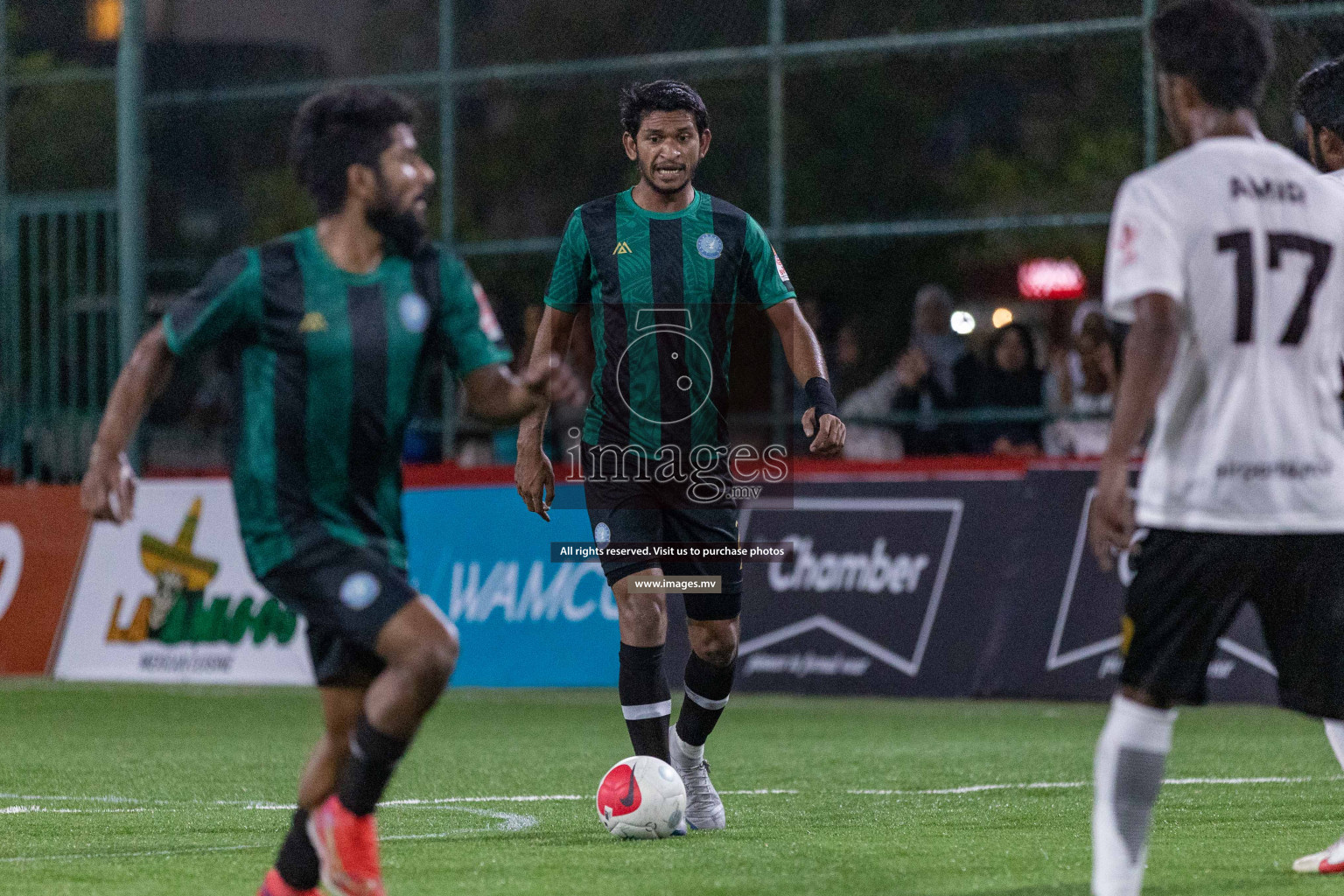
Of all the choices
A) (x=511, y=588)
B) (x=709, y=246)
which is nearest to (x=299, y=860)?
(x=709, y=246)

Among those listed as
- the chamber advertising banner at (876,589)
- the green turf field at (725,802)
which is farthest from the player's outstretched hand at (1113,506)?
the chamber advertising banner at (876,589)

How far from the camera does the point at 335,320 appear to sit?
4770mm

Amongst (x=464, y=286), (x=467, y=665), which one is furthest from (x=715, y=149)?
(x=464, y=286)

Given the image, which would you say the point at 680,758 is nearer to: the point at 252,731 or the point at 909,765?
the point at 909,765

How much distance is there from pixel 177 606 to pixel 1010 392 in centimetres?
539

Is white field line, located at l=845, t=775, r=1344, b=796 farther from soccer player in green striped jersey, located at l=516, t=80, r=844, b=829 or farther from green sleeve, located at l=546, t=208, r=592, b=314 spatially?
green sleeve, located at l=546, t=208, r=592, b=314

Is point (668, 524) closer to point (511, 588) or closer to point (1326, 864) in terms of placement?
point (1326, 864)

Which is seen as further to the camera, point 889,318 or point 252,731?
point 889,318

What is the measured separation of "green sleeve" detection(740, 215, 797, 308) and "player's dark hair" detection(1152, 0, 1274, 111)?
251 centimetres

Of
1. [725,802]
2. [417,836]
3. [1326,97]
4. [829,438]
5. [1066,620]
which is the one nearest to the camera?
[1326,97]

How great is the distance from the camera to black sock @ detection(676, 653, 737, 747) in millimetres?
6953

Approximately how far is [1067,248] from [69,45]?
16.2 metres

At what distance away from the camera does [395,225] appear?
16.0 feet

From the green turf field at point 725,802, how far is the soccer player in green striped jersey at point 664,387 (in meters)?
0.48
